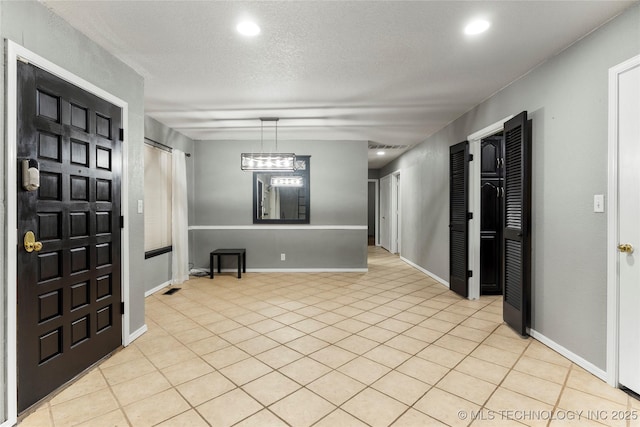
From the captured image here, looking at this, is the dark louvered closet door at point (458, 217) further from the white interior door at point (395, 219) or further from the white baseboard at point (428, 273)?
the white interior door at point (395, 219)

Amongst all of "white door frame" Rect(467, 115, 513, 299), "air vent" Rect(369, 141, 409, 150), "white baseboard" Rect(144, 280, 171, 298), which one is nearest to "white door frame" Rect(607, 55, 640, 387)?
"white door frame" Rect(467, 115, 513, 299)

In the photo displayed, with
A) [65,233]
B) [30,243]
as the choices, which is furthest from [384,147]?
[30,243]

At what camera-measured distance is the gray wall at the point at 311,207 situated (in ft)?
18.4

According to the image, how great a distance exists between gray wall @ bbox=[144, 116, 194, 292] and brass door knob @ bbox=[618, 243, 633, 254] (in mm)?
4937

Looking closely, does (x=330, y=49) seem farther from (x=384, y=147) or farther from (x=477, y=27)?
(x=384, y=147)

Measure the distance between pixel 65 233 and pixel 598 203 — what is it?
3.72 metres

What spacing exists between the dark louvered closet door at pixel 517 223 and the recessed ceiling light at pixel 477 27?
0.97 metres

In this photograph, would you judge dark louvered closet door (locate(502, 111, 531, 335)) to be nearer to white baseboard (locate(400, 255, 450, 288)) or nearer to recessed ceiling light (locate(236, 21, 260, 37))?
white baseboard (locate(400, 255, 450, 288))

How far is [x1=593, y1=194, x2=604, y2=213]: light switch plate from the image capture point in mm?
2061

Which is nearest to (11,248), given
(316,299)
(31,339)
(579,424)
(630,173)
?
(31,339)

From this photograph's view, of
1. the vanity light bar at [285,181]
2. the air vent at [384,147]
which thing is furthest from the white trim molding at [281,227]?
the air vent at [384,147]

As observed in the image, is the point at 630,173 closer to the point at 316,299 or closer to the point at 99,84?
the point at 316,299

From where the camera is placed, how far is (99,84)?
2322 mm

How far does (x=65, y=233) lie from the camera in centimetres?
199
